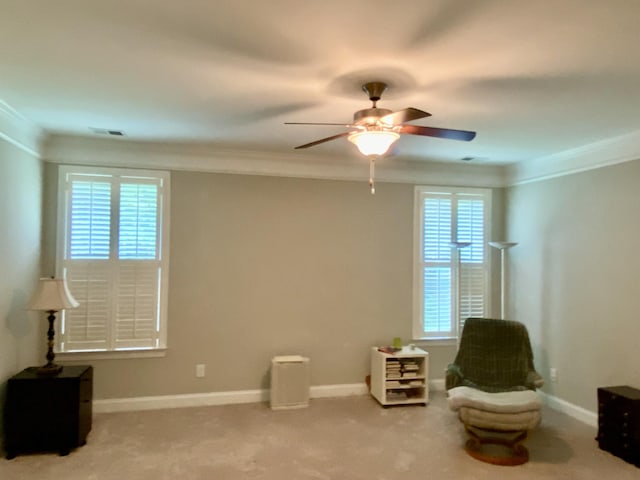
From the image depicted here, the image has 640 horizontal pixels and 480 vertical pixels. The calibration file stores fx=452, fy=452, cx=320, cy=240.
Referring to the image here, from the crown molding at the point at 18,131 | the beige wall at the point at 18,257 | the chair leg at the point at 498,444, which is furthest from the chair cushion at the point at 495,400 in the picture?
the crown molding at the point at 18,131

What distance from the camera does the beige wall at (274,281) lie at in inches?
174

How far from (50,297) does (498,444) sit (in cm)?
362

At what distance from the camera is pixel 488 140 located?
3.98m

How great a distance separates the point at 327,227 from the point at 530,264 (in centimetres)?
220

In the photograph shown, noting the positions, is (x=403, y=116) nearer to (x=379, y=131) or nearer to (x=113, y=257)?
(x=379, y=131)

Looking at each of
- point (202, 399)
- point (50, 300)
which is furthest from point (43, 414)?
point (202, 399)

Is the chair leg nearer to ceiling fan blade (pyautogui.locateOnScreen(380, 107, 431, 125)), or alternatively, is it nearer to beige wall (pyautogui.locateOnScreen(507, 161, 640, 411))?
beige wall (pyautogui.locateOnScreen(507, 161, 640, 411))

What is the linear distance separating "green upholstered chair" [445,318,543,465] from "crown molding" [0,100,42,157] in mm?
3899

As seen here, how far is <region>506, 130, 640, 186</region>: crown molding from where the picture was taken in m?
3.70

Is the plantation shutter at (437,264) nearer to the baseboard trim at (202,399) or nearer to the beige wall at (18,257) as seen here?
the baseboard trim at (202,399)

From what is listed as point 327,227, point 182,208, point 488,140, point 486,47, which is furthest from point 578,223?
point 182,208

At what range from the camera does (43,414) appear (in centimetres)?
329

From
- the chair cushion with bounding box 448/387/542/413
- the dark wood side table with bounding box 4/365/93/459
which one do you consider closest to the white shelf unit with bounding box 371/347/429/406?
the chair cushion with bounding box 448/387/542/413

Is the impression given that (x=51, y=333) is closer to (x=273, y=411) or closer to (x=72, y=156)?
(x=72, y=156)
